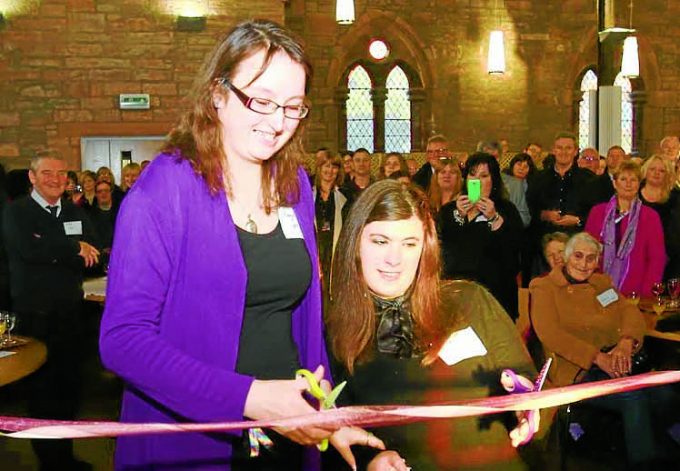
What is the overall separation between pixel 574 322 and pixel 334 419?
339 cm

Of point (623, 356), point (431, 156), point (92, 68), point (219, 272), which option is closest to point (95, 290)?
point (431, 156)

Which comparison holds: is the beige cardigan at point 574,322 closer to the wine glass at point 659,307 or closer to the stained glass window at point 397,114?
the wine glass at point 659,307

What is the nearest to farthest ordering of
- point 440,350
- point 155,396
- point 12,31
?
point 155,396 < point 440,350 < point 12,31

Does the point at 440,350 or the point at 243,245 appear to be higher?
the point at 243,245

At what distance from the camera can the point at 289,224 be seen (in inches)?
83.9

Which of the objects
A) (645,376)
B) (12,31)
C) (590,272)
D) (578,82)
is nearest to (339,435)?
(645,376)

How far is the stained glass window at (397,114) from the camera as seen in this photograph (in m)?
16.6

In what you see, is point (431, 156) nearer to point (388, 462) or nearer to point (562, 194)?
point (562, 194)

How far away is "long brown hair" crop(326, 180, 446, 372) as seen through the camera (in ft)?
8.52

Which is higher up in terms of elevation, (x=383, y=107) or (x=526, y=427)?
(x=383, y=107)

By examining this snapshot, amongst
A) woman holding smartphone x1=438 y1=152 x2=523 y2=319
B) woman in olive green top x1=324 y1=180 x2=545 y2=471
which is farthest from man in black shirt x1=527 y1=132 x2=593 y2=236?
woman in olive green top x1=324 y1=180 x2=545 y2=471

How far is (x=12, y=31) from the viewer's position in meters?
12.3

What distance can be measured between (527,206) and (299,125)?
677cm

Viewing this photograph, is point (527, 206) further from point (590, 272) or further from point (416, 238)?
point (416, 238)
